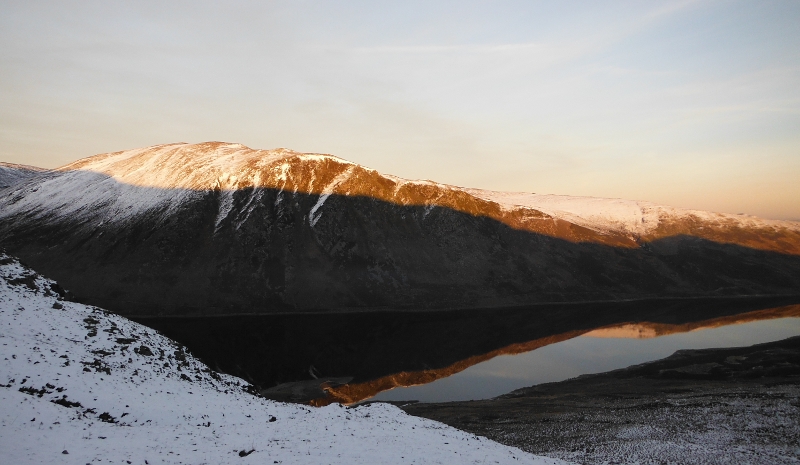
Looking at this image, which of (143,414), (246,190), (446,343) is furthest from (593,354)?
(246,190)

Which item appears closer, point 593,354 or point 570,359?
point 570,359

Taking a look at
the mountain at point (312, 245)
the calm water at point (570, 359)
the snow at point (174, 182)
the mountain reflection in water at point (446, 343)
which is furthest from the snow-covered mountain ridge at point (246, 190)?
the calm water at point (570, 359)

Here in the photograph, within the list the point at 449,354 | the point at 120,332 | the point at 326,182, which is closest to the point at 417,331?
the point at 449,354

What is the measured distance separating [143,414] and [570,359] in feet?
173

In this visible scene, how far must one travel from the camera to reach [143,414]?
23.2m

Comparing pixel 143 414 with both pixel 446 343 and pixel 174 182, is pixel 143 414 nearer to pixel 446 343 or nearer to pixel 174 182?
pixel 446 343

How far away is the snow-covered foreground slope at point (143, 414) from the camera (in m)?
16.5

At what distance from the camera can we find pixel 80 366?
87.2 feet

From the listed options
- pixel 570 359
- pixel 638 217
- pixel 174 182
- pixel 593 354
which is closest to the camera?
pixel 570 359

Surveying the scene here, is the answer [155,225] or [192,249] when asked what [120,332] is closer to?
[192,249]

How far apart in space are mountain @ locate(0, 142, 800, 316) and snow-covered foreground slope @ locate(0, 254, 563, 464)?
56054 millimetres

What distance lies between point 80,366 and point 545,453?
27.9m

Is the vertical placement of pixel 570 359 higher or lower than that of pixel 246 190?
lower

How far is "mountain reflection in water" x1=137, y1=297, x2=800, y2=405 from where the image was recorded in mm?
50625
